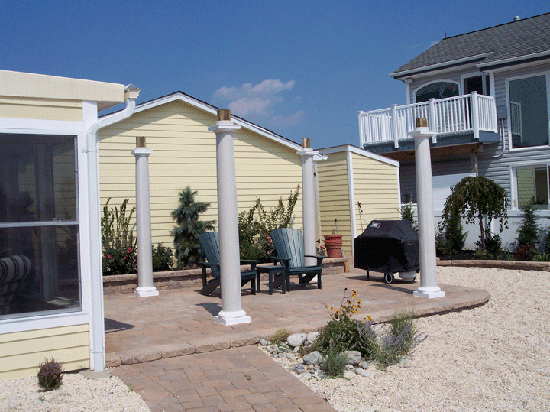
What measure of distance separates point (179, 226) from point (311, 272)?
3.50 meters

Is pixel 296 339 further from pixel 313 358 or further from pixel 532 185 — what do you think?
pixel 532 185

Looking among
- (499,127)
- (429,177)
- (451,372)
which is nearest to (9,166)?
(451,372)

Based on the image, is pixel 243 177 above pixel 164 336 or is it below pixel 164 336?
above

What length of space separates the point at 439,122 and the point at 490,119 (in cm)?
146

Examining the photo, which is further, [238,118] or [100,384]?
[238,118]

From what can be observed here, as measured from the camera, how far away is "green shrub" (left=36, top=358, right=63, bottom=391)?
414cm

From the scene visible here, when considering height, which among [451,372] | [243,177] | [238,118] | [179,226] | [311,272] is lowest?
[451,372]

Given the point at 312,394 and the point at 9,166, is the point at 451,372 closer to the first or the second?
the point at 312,394

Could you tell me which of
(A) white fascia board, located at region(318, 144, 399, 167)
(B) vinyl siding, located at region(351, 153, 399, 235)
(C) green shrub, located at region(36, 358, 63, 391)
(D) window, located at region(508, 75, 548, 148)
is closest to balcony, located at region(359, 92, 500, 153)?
(D) window, located at region(508, 75, 548, 148)

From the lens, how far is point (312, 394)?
421 centimetres

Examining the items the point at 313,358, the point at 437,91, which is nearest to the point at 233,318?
the point at 313,358

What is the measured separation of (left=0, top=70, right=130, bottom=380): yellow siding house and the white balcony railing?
11.6 meters

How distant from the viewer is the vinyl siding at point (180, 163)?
10.6 meters

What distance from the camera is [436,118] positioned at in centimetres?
1612
